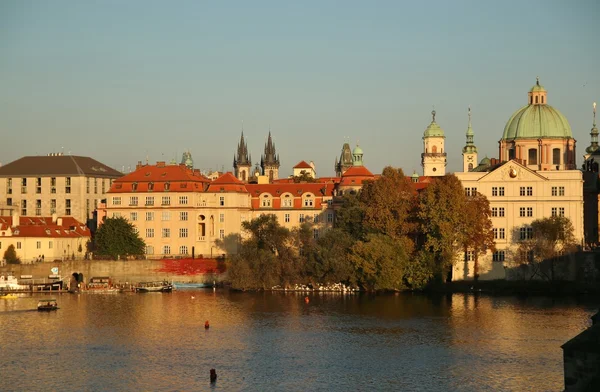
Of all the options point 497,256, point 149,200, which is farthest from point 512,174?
point 149,200

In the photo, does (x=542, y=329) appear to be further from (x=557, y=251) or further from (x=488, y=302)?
(x=557, y=251)

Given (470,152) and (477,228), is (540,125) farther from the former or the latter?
(470,152)

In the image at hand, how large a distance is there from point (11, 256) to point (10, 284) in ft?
30.1

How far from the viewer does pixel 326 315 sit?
79.2m

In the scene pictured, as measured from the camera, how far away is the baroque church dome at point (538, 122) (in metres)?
113

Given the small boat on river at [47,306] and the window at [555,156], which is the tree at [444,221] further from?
the small boat on river at [47,306]

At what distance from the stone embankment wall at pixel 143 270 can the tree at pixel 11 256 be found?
3.74 m

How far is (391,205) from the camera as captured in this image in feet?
329

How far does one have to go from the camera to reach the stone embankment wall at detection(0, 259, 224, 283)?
106500 mm

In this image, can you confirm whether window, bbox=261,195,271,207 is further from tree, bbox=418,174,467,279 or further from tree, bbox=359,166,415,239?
tree, bbox=418,174,467,279

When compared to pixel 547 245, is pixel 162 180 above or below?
above

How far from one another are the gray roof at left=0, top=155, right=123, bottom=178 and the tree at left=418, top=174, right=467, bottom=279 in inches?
2174

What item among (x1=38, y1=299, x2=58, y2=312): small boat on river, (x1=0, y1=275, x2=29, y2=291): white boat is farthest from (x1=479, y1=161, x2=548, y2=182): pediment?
(x1=0, y1=275, x2=29, y2=291): white boat

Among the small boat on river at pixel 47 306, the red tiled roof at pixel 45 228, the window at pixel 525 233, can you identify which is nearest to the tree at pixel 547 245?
the window at pixel 525 233
